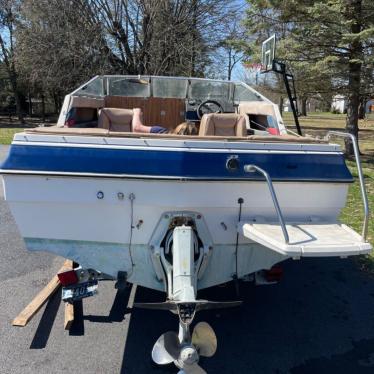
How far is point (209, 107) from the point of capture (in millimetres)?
6141

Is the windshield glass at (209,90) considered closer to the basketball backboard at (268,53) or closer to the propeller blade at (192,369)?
the basketball backboard at (268,53)

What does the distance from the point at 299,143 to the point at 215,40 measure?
16.0 metres

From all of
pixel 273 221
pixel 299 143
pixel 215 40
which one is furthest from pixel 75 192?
pixel 215 40

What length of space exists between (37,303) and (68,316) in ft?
1.10

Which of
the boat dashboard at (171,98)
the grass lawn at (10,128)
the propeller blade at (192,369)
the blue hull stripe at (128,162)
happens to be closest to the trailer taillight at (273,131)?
the boat dashboard at (171,98)

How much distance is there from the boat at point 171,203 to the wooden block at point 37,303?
0.48m

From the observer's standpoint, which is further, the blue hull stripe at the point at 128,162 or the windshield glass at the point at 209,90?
the windshield glass at the point at 209,90

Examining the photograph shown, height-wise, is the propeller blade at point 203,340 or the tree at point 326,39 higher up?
the tree at point 326,39

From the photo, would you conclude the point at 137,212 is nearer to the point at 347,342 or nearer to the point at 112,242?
the point at 112,242

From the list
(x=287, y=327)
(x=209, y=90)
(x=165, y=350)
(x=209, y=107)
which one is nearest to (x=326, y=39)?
(x=209, y=90)

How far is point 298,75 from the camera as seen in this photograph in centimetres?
1190

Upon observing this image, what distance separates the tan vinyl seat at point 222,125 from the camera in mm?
4273

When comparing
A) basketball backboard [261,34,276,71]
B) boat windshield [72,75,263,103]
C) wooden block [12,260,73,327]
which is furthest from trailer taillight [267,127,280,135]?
wooden block [12,260,73,327]

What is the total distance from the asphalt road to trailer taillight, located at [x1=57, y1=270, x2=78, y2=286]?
511 mm
